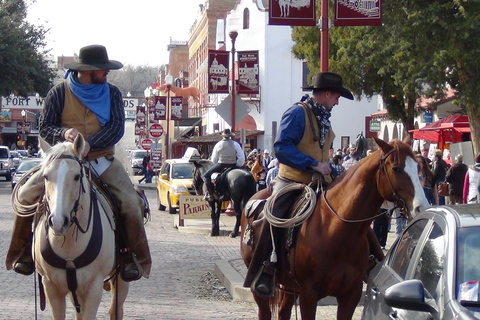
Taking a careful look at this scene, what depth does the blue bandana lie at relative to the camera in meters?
7.28

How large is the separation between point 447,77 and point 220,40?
34385 mm

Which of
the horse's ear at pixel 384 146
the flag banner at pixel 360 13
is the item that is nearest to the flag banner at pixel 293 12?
the flag banner at pixel 360 13

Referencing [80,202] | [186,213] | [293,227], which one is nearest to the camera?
Result: [80,202]

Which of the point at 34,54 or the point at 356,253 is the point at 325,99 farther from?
the point at 34,54

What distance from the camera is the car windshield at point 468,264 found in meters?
4.33

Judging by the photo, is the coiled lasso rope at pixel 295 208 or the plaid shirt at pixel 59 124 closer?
the coiled lasso rope at pixel 295 208

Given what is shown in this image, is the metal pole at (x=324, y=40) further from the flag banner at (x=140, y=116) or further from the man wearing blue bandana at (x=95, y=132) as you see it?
the flag banner at (x=140, y=116)

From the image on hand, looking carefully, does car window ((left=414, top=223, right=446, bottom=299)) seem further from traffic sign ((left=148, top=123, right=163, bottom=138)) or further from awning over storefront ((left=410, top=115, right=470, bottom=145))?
traffic sign ((left=148, top=123, right=163, bottom=138))

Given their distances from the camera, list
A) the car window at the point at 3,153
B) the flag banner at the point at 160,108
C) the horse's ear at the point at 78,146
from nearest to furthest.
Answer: the horse's ear at the point at 78,146 → the flag banner at the point at 160,108 → the car window at the point at 3,153

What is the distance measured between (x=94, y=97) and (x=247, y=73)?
20.4m

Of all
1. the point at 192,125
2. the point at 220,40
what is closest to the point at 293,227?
the point at 220,40

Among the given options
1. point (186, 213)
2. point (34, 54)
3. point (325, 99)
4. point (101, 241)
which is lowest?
point (186, 213)

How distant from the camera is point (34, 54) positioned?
4272 centimetres

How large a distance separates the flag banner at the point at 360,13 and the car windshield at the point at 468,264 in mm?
7312
